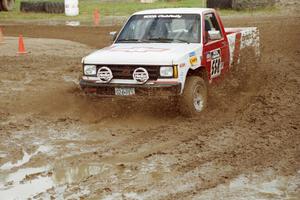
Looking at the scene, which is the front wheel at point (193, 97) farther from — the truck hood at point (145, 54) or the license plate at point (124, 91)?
the license plate at point (124, 91)

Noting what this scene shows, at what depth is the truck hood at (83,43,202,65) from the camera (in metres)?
8.72

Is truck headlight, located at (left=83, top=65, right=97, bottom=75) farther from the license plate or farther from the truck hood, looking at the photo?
the license plate

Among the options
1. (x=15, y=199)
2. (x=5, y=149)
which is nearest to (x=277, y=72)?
(x=5, y=149)

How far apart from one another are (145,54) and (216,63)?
5.47ft

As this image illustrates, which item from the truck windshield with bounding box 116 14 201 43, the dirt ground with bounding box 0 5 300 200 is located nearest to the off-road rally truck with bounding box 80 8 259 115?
the truck windshield with bounding box 116 14 201 43

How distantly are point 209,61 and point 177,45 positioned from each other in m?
0.67

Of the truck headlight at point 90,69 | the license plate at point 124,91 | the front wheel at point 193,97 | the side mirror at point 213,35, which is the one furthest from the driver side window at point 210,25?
the truck headlight at point 90,69

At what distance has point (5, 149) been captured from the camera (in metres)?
7.78

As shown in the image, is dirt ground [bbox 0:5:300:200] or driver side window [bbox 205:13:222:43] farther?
driver side window [bbox 205:13:222:43]

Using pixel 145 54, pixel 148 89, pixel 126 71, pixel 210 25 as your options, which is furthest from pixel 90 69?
pixel 210 25

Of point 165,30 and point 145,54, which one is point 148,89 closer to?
point 145,54

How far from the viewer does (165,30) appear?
9.87 metres

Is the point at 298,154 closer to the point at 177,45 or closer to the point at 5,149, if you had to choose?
the point at 177,45

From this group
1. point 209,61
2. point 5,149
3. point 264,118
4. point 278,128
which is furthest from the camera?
point 209,61
